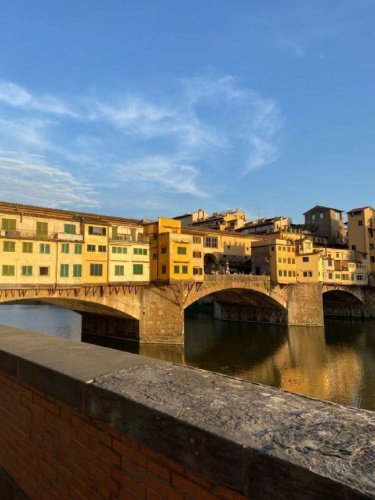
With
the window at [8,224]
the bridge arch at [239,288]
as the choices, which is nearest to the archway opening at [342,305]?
the bridge arch at [239,288]

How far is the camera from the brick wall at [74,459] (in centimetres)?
253

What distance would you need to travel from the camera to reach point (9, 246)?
3139cm

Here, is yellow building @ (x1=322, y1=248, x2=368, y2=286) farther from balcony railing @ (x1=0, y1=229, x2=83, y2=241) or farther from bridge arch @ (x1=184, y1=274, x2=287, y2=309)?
balcony railing @ (x1=0, y1=229, x2=83, y2=241)

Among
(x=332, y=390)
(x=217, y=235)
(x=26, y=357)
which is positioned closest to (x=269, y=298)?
(x=217, y=235)

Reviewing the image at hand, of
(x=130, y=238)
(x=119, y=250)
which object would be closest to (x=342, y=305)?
(x=130, y=238)

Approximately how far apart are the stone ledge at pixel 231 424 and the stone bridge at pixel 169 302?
1234 inches

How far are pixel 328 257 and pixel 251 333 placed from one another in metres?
22.9

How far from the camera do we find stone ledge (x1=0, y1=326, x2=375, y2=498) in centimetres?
187

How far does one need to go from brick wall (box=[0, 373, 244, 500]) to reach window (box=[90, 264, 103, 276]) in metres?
31.9

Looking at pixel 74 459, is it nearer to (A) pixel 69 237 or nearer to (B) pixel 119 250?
(A) pixel 69 237

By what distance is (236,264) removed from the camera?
6366 cm

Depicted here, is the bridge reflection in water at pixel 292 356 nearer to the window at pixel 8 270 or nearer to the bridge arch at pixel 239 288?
the bridge arch at pixel 239 288

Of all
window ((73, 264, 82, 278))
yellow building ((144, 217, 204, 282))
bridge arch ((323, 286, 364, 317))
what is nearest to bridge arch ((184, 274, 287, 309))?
yellow building ((144, 217, 204, 282))

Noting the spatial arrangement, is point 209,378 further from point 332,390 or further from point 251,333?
point 251,333
